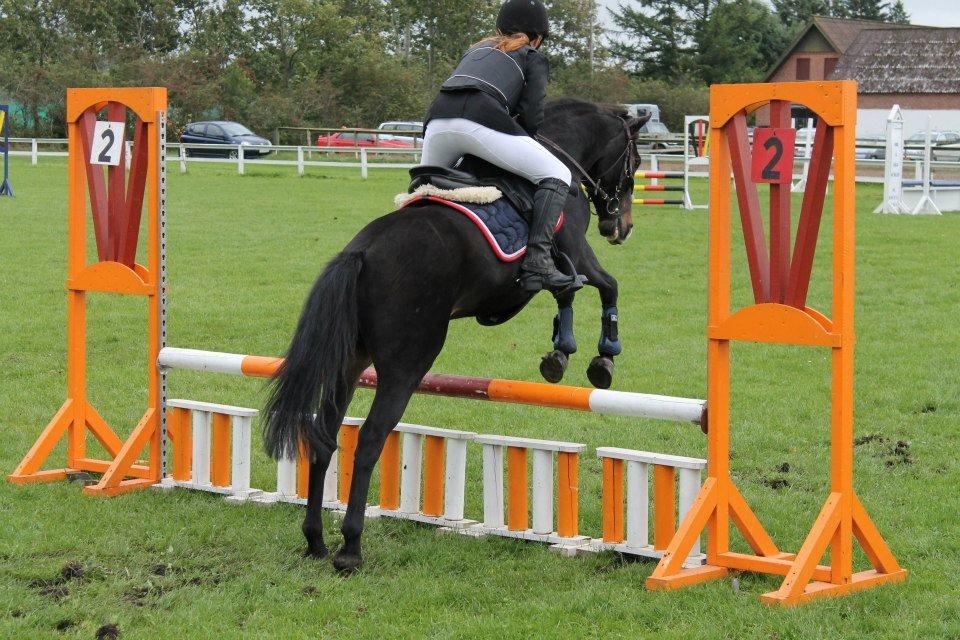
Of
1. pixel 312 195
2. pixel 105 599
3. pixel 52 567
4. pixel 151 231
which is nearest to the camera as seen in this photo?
pixel 105 599

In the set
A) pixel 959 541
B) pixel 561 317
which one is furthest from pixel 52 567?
pixel 959 541

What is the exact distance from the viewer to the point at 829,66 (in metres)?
63.4

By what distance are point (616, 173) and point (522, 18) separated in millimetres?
1302

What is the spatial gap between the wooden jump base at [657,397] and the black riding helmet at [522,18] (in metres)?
1.06

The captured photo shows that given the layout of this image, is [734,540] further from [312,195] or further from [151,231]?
[312,195]

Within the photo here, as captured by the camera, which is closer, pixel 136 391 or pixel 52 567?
pixel 52 567

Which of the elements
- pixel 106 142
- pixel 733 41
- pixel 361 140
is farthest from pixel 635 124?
pixel 733 41

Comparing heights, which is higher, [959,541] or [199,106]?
[199,106]

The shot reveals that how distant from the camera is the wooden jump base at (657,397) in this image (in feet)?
15.8

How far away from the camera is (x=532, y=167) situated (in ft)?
18.7

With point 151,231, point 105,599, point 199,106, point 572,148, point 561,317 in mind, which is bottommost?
point 105,599

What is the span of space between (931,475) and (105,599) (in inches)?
167

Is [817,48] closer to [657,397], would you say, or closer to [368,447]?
[657,397]

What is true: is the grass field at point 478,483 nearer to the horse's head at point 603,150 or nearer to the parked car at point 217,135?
the horse's head at point 603,150
